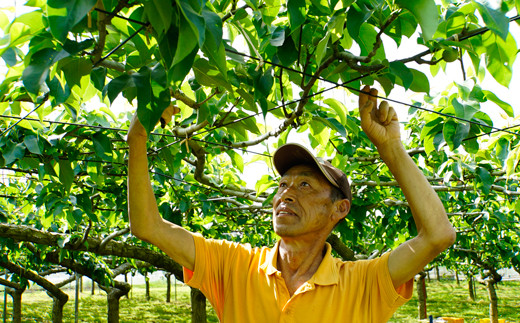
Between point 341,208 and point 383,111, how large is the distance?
1.30 ft

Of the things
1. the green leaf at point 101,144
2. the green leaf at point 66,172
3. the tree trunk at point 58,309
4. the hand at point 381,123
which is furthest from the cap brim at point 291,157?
the tree trunk at point 58,309

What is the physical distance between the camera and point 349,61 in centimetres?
112

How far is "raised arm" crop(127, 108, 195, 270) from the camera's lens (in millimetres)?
1322

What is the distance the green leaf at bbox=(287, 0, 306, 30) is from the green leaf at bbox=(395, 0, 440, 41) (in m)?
0.22

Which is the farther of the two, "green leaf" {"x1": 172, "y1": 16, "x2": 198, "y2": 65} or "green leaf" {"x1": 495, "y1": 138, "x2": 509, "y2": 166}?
"green leaf" {"x1": 495, "y1": 138, "x2": 509, "y2": 166}

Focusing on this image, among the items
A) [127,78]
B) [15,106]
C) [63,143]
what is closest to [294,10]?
[127,78]

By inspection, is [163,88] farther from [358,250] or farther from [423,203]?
[358,250]

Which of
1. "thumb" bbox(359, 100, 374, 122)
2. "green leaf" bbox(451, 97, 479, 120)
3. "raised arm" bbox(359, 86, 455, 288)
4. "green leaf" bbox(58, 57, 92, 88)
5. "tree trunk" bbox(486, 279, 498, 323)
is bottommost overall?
"tree trunk" bbox(486, 279, 498, 323)

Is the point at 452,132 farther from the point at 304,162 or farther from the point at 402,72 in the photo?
the point at 402,72

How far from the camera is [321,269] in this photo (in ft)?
4.80

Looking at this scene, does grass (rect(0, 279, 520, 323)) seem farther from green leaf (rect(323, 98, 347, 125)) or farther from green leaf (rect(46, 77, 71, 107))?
green leaf (rect(46, 77, 71, 107))

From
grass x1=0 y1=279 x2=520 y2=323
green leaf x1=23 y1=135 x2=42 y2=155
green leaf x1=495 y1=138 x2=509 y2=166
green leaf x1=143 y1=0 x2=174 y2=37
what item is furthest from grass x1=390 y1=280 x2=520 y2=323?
green leaf x1=143 y1=0 x2=174 y2=37

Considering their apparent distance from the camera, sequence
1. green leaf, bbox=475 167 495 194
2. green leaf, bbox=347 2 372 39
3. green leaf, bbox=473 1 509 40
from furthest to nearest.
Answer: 1. green leaf, bbox=475 167 495 194
2. green leaf, bbox=347 2 372 39
3. green leaf, bbox=473 1 509 40

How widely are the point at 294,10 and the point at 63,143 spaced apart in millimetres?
1388
